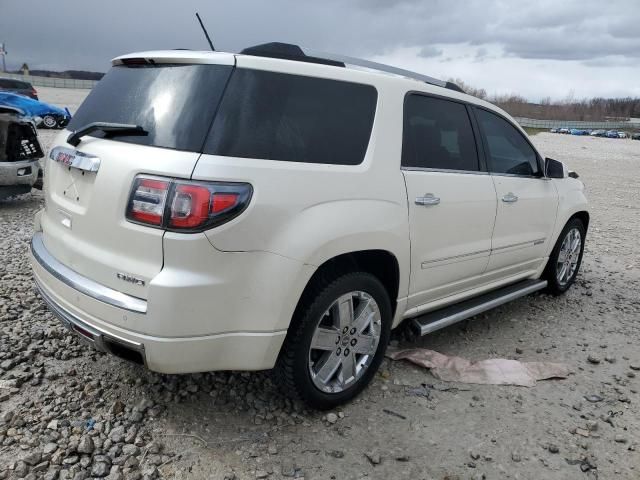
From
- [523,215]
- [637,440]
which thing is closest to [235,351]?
[637,440]

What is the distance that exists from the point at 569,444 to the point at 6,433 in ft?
9.63

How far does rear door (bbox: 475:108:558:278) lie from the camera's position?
4000 mm

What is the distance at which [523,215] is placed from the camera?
4.25 metres

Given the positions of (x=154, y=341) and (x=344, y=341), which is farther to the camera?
(x=344, y=341)

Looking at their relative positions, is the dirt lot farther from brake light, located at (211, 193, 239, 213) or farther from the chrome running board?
brake light, located at (211, 193, 239, 213)

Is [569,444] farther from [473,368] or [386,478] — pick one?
[386,478]

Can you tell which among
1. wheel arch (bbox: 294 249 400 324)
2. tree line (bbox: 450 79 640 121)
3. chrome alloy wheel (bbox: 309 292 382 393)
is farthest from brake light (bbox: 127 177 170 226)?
tree line (bbox: 450 79 640 121)

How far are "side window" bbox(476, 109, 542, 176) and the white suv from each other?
516 millimetres

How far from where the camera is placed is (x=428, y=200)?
10.6 feet

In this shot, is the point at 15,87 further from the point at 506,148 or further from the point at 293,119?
the point at 293,119

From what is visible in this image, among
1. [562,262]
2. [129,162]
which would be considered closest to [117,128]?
[129,162]

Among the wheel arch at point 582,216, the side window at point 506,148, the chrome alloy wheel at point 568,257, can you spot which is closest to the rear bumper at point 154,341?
the side window at point 506,148

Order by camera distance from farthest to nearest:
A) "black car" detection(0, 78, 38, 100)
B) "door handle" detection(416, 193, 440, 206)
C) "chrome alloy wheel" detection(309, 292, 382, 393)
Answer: "black car" detection(0, 78, 38, 100), "door handle" detection(416, 193, 440, 206), "chrome alloy wheel" detection(309, 292, 382, 393)

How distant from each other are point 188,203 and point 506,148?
2.88 m
